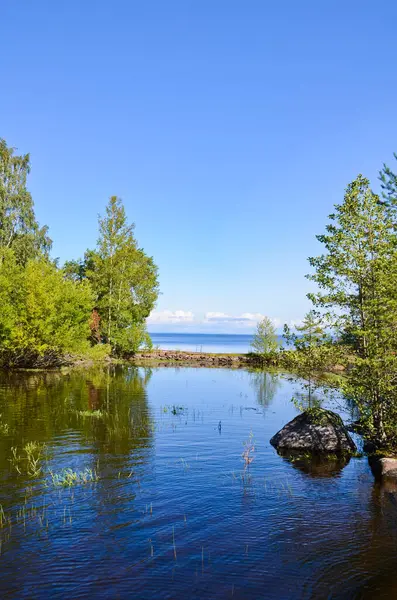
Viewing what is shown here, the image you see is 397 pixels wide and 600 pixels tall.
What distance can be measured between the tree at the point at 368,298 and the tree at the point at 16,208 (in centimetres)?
4862

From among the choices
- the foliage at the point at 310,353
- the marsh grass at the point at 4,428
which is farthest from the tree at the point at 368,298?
the marsh grass at the point at 4,428

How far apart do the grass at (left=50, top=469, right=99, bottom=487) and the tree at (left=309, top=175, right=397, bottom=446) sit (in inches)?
399

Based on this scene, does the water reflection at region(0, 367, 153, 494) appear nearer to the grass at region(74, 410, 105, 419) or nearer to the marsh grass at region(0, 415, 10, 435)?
the grass at region(74, 410, 105, 419)

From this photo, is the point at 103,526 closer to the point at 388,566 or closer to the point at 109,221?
the point at 388,566

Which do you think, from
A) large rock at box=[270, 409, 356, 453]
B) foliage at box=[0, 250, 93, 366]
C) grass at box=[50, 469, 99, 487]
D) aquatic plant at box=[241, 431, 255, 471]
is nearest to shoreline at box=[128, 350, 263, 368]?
foliage at box=[0, 250, 93, 366]

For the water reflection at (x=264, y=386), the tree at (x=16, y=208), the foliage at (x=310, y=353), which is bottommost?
the water reflection at (x=264, y=386)

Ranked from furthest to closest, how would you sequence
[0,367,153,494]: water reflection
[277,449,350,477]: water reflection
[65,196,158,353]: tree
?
[65,196,158,353]: tree
[0,367,153,494]: water reflection
[277,449,350,477]: water reflection

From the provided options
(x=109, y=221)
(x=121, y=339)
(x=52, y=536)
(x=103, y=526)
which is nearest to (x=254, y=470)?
(x=103, y=526)

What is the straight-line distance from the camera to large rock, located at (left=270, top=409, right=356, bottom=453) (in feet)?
67.2

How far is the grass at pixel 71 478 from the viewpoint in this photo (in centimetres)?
1485

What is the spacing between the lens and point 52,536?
11211mm

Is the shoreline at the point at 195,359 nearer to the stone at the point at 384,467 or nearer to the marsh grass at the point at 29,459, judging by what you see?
the marsh grass at the point at 29,459

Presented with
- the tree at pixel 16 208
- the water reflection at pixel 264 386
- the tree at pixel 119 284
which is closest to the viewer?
the water reflection at pixel 264 386

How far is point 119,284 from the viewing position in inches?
2753
